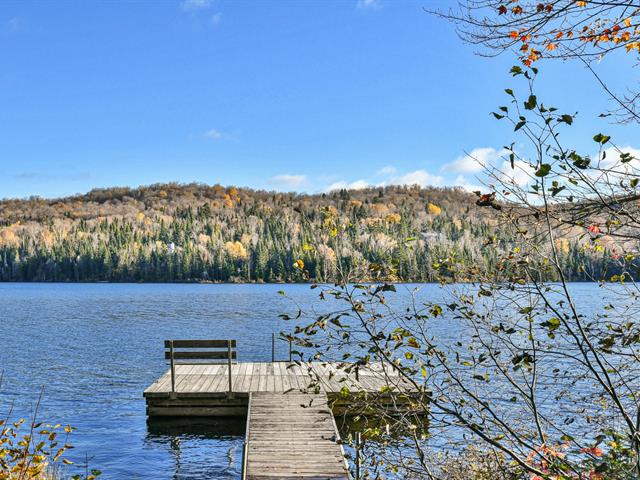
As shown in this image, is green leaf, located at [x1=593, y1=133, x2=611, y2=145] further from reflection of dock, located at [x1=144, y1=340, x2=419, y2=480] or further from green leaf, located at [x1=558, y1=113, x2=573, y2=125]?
reflection of dock, located at [x1=144, y1=340, x2=419, y2=480]

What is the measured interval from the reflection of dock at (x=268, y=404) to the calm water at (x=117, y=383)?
0.72m

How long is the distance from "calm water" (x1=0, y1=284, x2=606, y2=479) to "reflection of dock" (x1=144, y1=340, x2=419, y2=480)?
723 mm

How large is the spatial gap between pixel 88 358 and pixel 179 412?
16.0 m

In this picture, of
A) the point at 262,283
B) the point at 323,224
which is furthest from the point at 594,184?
the point at 262,283

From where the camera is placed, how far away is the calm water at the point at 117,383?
1327 centimetres

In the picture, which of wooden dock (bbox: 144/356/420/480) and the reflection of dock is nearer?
wooden dock (bbox: 144/356/420/480)

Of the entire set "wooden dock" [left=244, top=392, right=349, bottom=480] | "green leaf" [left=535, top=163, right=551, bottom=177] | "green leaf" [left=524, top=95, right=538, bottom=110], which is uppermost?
"green leaf" [left=524, top=95, right=538, bottom=110]

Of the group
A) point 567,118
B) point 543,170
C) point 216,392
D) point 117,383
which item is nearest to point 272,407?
point 216,392

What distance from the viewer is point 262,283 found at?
507ft

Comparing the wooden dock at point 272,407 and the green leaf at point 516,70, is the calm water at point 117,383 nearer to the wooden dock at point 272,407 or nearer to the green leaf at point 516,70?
the wooden dock at point 272,407

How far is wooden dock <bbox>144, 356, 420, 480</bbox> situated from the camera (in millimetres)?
9250

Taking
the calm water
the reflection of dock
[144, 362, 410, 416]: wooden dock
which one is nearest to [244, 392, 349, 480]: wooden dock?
the reflection of dock

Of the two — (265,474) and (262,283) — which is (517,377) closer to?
(265,474)

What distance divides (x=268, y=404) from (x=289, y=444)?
280cm
